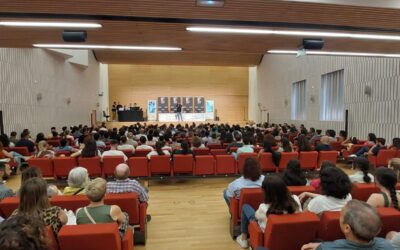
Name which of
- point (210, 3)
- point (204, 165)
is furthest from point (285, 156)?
point (210, 3)

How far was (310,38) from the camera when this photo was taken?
20.6 feet

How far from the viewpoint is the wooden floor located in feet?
12.8

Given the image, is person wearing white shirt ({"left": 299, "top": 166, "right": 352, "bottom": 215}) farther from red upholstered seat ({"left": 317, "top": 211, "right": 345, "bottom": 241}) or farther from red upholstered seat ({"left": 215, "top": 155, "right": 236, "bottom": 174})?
red upholstered seat ({"left": 215, "top": 155, "right": 236, "bottom": 174})

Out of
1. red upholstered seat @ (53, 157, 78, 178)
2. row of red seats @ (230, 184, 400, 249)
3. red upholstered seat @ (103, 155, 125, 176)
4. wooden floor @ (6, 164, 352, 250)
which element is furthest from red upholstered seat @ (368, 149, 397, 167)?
red upholstered seat @ (53, 157, 78, 178)

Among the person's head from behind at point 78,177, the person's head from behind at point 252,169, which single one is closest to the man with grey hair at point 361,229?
the person's head from behind at point 252,169

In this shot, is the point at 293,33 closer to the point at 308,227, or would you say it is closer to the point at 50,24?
the point at 308,227

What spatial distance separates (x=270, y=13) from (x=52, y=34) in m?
4.45

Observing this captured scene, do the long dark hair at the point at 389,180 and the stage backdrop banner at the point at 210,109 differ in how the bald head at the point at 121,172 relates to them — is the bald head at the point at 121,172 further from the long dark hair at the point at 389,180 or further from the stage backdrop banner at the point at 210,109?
the stage backdrop banner at the point at 210,109

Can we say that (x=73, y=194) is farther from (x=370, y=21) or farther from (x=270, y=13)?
(x=370, y=21)

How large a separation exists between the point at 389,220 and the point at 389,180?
0.46 metres

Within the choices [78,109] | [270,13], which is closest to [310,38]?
[270,13]

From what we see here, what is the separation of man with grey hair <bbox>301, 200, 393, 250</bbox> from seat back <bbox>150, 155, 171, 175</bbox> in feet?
17.2

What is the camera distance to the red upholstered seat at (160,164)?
22.4ft

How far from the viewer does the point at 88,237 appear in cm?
226
